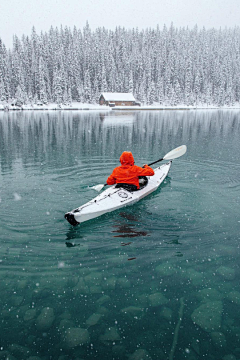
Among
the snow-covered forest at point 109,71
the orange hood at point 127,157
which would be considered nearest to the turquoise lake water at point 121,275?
the orange hood at point 127,157

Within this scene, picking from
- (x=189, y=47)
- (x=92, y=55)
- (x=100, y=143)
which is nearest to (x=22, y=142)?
(x=100, y=143)

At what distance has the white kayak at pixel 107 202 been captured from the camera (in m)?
6.59

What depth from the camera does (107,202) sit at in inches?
293

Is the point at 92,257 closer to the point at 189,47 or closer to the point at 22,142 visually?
the point at 22,142

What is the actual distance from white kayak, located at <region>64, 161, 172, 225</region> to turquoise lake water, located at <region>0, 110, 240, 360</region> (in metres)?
0.24

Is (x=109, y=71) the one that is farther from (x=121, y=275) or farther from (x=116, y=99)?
(x=121, y=275)

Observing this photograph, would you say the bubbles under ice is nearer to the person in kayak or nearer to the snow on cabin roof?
the person in kayak

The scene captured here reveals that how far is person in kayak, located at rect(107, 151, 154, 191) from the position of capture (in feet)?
26.1

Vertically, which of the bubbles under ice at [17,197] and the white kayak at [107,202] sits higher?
the white kayak at [107,202]

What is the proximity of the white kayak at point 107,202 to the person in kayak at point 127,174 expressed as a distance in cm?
20

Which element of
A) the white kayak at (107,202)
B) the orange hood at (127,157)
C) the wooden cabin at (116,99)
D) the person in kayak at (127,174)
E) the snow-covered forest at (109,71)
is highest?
the snow-covered forest at (109,71)

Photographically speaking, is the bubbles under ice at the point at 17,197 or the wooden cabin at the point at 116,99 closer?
the bubbles under ice at the point at 17,197

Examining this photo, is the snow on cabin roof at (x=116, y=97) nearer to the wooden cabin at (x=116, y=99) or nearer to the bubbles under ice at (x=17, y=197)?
the wooden cabin at (x=116, y=99)

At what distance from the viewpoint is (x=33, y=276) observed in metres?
4.88
